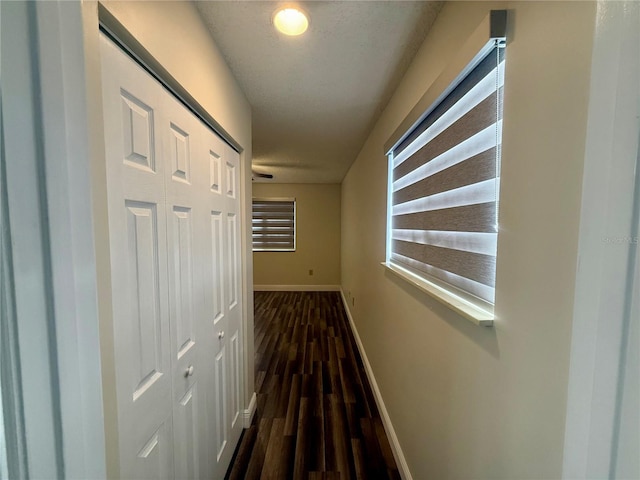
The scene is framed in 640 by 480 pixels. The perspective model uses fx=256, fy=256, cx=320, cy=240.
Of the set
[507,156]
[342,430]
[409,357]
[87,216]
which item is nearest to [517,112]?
[507,156]

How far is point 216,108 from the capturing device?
4.25 feet

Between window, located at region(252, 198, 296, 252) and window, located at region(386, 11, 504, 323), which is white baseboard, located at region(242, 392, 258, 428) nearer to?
window, located at region(386, 11, 504, 323)

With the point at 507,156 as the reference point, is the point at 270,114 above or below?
above

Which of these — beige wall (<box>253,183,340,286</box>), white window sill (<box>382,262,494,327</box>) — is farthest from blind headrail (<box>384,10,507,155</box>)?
beige wall (<box>253,183,340,286</box>)

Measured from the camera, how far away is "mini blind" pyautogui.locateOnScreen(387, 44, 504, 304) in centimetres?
79

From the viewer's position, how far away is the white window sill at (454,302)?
2.48ft

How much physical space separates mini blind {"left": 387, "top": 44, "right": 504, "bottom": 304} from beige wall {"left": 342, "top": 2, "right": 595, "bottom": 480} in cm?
8

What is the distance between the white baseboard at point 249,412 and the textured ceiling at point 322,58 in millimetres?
2263

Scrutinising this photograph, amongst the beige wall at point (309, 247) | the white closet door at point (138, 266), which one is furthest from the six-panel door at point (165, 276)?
the beige wall at point (309, 247)

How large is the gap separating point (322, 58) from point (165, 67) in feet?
2.71

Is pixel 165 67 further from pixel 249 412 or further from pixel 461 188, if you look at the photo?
pixel 249 412

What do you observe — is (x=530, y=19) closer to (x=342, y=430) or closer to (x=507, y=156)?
Result: (x=507, y=156)

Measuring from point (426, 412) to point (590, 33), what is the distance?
1.38 meters

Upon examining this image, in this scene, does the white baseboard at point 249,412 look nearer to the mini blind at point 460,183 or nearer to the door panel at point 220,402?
the door panel at point 220,402
